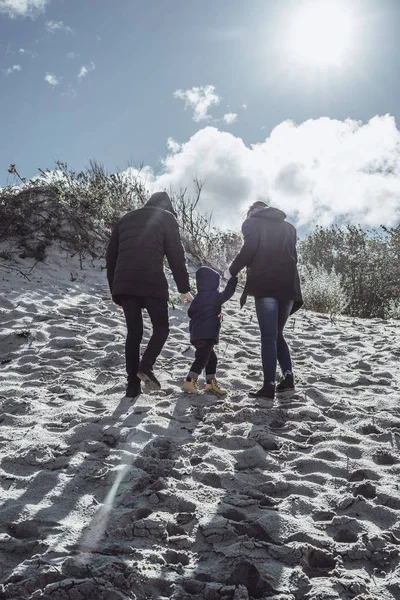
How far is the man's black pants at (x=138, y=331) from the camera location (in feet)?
13.6

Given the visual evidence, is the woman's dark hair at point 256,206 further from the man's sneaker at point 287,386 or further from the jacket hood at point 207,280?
the man's sneaker at point 287,386

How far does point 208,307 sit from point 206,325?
0.16m

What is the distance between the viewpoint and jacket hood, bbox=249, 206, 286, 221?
4.32 m

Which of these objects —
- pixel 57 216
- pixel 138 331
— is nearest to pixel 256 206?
pixel 138 331

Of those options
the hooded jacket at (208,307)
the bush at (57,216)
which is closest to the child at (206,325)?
the hooded jacket at (208,307)

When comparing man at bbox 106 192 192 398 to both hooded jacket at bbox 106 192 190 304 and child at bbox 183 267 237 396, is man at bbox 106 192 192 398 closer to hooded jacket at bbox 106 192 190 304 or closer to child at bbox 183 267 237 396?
hooded jacket at bbox 106 192 190 304

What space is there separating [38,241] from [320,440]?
7626mm

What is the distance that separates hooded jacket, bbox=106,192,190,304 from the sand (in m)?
0.94

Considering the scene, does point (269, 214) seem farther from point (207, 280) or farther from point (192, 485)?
point (192, 485)

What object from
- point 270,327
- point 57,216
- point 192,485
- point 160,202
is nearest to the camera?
point 192,485

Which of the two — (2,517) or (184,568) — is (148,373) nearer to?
(2,517)

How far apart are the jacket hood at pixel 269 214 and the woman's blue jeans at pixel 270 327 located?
0.72m

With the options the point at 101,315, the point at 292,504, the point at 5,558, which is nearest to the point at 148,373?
the point at 292,504

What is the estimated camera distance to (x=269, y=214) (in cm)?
432
